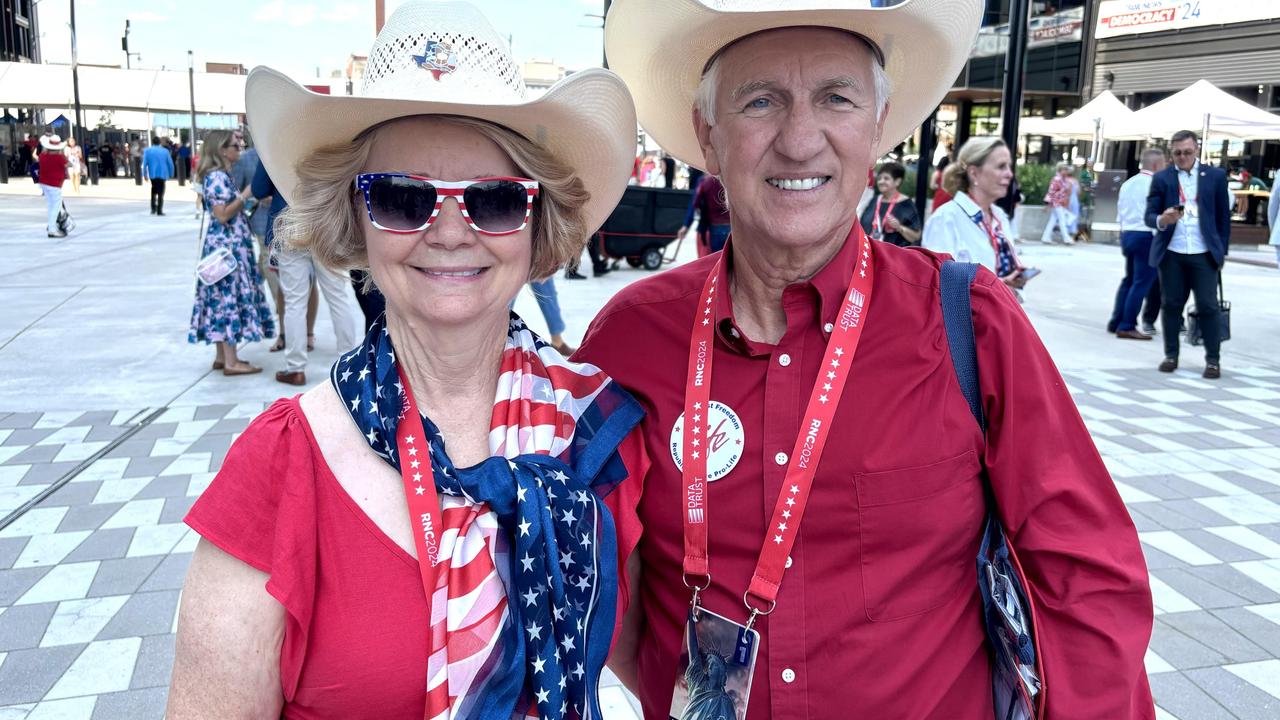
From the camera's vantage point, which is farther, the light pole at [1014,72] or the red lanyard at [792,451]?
the light pole at [1014,72]

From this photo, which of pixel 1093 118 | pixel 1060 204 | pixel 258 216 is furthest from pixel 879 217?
pixel 1093 118

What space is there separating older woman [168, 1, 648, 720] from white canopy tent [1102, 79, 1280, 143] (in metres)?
15.6

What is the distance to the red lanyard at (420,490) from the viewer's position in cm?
149

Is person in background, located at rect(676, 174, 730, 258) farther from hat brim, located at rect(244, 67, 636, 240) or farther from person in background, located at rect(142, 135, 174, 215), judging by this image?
person in background, located at rect(142, 135, 174, 215)

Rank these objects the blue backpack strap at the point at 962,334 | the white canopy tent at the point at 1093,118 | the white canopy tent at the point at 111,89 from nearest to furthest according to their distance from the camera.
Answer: the blue backpack strap at the point at 962,334
the white canopy tent at the point at 1093,118
the white canopy tent at the point at 111,89

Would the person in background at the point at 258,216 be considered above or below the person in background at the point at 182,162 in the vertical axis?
below

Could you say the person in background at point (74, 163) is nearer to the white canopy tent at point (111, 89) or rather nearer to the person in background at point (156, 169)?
the white canopy tent at point (111, 89)

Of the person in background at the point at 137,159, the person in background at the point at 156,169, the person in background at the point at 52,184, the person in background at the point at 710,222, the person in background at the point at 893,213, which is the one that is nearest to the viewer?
the person in background at the point at 893,213

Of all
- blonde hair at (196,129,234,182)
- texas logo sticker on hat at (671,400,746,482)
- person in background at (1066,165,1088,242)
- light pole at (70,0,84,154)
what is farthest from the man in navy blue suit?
light pole at (70,0,84,154)

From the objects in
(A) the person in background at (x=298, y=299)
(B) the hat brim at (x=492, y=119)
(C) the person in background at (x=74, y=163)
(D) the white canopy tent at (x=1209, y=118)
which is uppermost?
(D) the white canopy tent at (x=1209, y=118)

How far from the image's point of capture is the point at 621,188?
2.11 m

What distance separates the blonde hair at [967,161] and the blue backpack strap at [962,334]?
5.45 m

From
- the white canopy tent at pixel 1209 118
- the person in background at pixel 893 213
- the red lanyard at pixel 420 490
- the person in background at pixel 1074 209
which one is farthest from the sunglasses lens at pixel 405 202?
the person in background at pixel 1074 209

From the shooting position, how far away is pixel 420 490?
1.53 m
